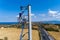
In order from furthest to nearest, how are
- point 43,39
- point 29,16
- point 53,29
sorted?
point 53,29, point 43,39, point 29,16

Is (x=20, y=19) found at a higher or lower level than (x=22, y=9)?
lower

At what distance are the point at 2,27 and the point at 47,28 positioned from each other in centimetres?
246

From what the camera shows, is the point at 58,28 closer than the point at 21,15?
No

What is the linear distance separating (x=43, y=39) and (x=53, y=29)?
10.7ft

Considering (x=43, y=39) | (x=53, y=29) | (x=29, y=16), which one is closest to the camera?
(x=29, y=16)

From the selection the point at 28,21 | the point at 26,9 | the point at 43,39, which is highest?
the point at 26,9

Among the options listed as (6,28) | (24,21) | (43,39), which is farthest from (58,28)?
(24,21)

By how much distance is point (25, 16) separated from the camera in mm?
1920

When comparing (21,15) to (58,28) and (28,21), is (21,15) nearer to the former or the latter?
(28,21)

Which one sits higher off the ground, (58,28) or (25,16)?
(25,16)

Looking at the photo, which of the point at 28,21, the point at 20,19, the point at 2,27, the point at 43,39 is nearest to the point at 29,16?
the point at 28,21

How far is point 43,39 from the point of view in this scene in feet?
11.6

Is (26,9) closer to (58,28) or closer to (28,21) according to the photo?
(28,21)

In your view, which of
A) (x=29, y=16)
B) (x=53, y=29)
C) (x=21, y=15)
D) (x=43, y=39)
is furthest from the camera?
(x=53, y=29)
